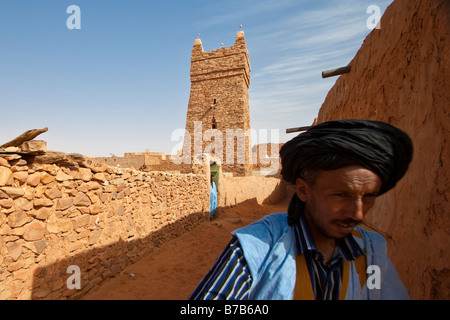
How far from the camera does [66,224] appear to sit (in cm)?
334

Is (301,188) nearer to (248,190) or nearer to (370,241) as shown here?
(370,241)

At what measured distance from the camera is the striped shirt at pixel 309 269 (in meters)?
0.85

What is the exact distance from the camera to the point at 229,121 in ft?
55.2

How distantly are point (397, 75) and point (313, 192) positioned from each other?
1901 millimetres

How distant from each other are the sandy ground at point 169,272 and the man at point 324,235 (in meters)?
3.66

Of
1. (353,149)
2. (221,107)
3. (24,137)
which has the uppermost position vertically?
(221,107)

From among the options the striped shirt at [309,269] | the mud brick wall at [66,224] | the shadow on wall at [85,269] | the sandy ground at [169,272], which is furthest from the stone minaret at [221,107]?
the striped shirt at [309,269]

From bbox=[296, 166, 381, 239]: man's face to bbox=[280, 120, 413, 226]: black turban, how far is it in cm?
4

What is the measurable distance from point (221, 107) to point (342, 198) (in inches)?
659

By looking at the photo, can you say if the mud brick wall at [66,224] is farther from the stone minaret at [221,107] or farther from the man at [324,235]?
the stone minaret at [221,107]

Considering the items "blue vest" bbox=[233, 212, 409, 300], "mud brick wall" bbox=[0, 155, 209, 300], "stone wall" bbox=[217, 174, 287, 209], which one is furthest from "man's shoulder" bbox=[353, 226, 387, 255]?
"stone wall" bbox=[217, 174, 287, 209]

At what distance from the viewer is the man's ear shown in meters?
1.10

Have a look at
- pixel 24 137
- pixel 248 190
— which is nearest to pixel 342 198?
pixel 24 137

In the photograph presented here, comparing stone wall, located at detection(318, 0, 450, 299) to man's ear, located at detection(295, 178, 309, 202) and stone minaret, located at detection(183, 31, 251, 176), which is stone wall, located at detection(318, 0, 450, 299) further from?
stone minaret, located at detection(183, 31, 251, 176)
